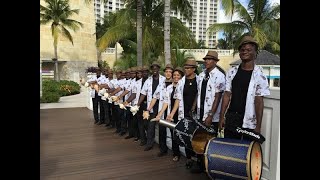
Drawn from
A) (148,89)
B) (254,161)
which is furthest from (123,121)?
(254,161)

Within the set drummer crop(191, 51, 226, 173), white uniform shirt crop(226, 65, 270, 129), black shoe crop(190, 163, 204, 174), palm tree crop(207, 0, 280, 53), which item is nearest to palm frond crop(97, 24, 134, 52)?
palm tree crop(207, 0, 280, 53)

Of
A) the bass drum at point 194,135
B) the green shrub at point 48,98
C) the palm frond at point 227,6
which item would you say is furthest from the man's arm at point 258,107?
the green shrub at point 48,98

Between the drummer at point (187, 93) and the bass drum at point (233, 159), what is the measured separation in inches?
51.5

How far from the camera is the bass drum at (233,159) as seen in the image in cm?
284

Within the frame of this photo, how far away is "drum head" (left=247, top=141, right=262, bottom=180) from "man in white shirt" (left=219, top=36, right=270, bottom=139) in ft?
0.83

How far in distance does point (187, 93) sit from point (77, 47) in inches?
1378

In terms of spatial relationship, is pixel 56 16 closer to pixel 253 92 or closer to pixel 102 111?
pixel 102 111

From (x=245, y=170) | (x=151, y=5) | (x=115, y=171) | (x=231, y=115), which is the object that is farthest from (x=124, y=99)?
(x=151, y=5)

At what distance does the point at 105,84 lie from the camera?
833cm

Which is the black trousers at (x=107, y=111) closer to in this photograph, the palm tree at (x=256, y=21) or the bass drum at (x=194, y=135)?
the bass drum at (x=194, y=135)

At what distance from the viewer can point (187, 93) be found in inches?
176

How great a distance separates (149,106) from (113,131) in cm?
230

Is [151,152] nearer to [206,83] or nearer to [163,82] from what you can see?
[163,82]
